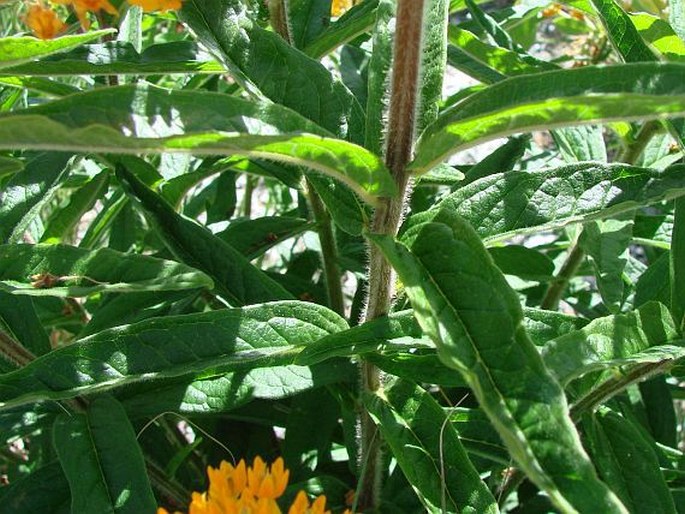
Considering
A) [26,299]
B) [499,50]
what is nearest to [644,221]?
[499,50]

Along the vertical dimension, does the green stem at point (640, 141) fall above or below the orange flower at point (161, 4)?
below

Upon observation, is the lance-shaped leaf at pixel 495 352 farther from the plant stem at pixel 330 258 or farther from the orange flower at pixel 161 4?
the plant stem at pixel 330 258

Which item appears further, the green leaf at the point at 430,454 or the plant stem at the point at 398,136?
the green leaf at the point at 430,454

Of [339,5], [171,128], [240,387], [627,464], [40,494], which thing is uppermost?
[339,5]

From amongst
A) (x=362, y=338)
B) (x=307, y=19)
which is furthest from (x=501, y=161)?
(x=362, y=338)

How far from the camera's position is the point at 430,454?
1.24 m

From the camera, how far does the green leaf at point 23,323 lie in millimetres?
1575

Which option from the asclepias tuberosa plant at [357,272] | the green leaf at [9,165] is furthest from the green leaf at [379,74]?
the green leaf at [9,165]

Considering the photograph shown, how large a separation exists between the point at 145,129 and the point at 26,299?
830mm

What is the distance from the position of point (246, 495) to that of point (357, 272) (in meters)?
0.73

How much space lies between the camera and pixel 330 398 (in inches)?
72.8

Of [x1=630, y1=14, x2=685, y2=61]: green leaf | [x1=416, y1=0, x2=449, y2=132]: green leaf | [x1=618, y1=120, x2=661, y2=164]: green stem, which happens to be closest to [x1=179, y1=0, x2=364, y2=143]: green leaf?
[x1=416, y1=0, x2=449, y2=132]: green leaf

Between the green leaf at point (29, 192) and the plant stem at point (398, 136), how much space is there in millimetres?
680

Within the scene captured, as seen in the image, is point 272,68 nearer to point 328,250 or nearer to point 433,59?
point 433,59
